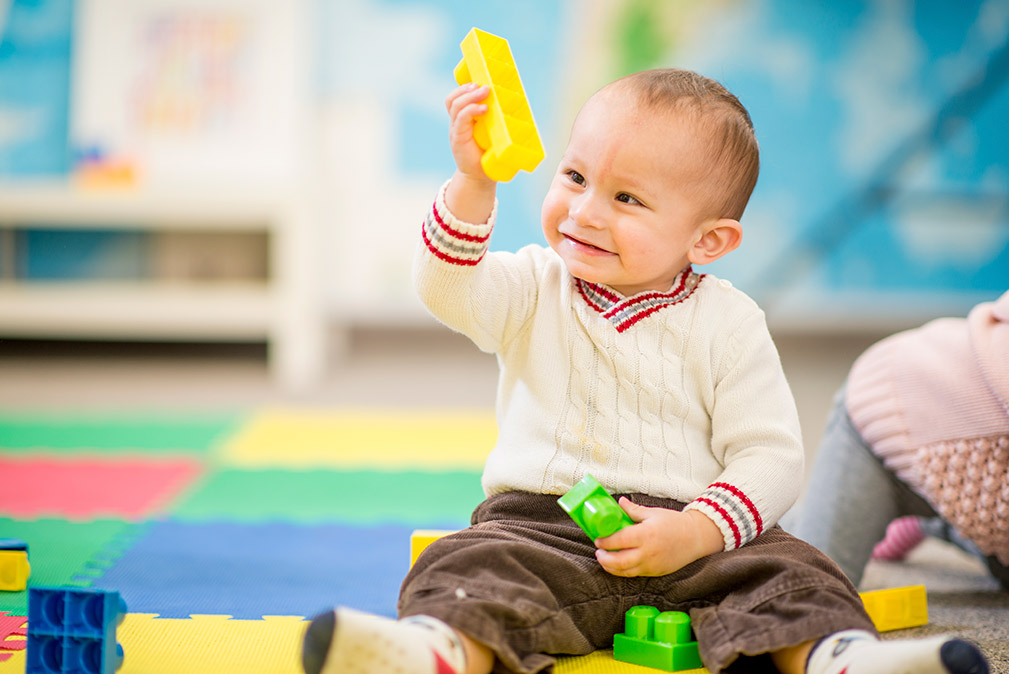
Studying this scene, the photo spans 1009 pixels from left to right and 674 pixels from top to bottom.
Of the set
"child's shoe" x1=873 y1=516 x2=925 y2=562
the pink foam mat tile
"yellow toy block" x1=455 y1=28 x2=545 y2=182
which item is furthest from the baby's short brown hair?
the pink foam mat tile

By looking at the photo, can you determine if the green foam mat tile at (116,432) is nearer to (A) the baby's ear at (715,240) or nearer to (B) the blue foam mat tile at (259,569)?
(B) the blue foam mat tile at (259,569)

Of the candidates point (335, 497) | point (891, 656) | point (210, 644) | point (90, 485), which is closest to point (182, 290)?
point (90, 485)

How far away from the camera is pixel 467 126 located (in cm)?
81

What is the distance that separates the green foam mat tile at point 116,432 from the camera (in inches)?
73.0

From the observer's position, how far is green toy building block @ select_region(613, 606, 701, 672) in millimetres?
806

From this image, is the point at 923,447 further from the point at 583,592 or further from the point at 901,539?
the point at 583,592

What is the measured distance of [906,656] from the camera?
647 millimetres

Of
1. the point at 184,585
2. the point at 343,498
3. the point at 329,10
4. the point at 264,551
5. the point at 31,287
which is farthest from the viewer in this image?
the point at 329,10

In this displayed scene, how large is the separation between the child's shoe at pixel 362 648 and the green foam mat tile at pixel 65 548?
1.35 ft

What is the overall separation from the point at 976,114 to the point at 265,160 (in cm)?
225

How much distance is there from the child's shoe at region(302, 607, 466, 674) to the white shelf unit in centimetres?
201

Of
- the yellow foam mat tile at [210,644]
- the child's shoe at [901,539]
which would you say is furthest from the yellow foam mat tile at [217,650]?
the child's shoe at [901,539]

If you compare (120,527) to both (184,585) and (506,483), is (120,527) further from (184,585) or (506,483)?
(506,483)

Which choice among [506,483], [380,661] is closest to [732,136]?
[506,483]
